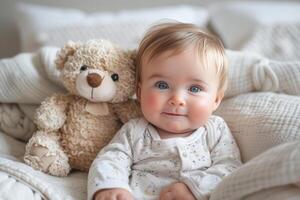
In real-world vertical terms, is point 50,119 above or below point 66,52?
below

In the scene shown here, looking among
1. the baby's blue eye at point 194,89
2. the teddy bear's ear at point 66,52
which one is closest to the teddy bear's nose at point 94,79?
the teddy bear's ear at point 66,52

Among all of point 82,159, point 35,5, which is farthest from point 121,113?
point 35,5

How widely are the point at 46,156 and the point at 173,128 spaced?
30cm

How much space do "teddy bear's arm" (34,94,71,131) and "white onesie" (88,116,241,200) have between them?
14 cm

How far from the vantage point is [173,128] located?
0.92 meters

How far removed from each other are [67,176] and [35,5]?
3.28ft

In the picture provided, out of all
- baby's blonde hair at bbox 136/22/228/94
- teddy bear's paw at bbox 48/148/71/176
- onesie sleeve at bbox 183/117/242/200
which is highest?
baby's blonde hair at bbox 136/22/228/94

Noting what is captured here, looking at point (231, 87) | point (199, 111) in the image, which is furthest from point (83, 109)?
point (231, 87)

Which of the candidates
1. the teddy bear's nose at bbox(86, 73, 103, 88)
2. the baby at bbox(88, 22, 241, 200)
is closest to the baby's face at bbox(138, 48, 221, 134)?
the baby at bbox(88, 22, 241, 200)

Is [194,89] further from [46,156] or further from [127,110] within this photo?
[46,156]

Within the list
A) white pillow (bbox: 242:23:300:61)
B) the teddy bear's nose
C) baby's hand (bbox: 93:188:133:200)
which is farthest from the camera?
white pillow (bbox: 242:23:300:61)

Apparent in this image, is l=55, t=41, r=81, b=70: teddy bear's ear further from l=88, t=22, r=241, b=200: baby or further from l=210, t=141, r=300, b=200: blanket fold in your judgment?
l=210, t=141, r=300, b=200: blanket fold

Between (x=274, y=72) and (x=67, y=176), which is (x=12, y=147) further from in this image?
(x=274, y=72)

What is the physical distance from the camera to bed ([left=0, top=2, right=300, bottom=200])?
73 cm
